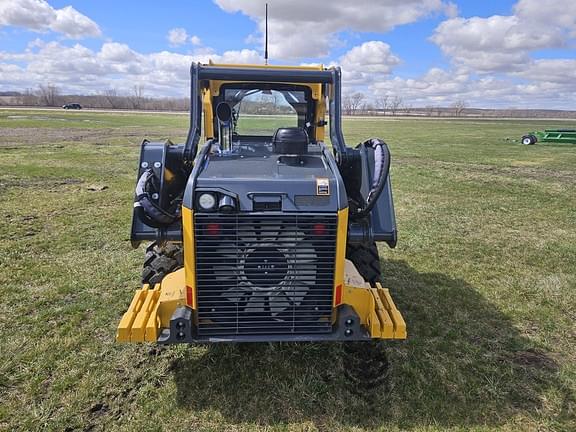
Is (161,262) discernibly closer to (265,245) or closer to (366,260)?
(265,245)

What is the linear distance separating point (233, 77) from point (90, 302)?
10.1ft

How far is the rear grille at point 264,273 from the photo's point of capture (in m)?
3.22

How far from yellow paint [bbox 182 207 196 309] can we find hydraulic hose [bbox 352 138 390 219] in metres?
1.40

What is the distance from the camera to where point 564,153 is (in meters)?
22.4

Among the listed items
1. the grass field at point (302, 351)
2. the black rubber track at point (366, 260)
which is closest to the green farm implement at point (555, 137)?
A: the grass field at point (302, 351)

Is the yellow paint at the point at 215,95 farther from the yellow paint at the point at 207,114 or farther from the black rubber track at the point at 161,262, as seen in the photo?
the black rubber track at the point at 161,262

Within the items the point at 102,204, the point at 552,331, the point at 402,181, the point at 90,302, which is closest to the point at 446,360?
the point at 552,331

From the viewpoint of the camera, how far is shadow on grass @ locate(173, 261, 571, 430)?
3.41 m

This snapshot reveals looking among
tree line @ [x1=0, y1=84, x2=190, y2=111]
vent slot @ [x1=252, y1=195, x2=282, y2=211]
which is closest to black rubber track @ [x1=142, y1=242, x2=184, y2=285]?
vent slot @ [x1=252, y1=195, x2=282, y2=211]

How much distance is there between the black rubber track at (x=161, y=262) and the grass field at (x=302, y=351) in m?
0.67

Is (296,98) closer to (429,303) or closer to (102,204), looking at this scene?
(429,303)

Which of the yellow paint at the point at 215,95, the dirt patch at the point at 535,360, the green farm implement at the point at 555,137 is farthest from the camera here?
the green farm implement at the point at 555,137

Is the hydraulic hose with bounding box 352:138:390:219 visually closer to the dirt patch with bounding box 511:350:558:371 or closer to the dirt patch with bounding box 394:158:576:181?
the dirt patch with bounding box 511:350:558:371

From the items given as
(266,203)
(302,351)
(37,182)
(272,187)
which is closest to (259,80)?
(272,187)
